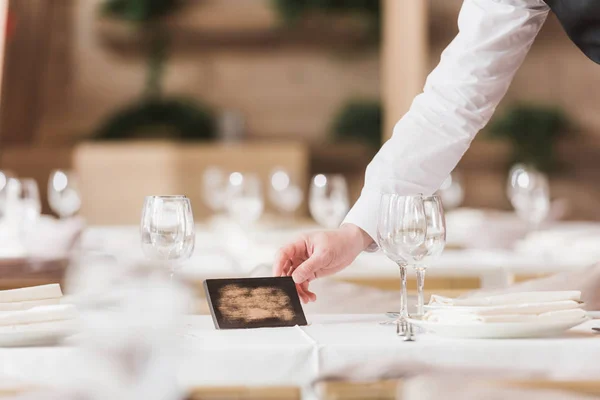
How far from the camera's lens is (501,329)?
1.05 meters

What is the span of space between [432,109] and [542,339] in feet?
1.86

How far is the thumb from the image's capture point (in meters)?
1.28

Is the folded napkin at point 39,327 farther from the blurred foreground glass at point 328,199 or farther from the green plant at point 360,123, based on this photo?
the green plant at point 360,123

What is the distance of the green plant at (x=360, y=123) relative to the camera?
21.9 ft

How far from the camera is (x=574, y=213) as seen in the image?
671 centimetres

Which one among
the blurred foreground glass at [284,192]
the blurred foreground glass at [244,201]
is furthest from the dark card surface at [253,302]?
the blurred foreground glass at [284,192]

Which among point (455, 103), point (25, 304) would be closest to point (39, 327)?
point (25, 304)

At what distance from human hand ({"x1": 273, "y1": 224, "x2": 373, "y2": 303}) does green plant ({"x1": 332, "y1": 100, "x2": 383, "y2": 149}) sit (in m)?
5.32

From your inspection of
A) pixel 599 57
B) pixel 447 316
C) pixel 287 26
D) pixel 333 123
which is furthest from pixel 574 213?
pixel 447 316

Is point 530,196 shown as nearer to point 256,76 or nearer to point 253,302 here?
point 253,302

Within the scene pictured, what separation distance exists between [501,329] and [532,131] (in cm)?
564

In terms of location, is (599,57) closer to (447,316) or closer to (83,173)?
(447,316)

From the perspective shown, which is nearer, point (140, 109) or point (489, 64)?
point (489, 64)

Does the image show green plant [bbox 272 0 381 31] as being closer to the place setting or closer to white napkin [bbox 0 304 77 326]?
the place setting
